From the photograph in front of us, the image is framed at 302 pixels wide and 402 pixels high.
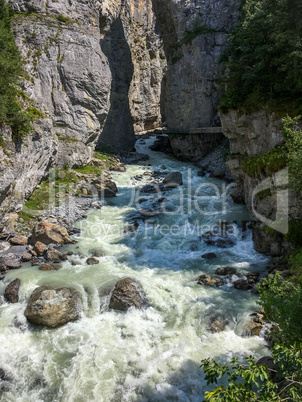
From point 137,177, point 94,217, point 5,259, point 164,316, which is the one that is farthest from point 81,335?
point 137,177

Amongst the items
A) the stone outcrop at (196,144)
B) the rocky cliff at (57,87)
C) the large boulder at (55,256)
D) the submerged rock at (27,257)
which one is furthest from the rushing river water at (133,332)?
the stone outcrop at (196,144)

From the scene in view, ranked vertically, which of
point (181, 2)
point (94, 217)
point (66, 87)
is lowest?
point (94, 217)

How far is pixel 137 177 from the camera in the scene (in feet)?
102

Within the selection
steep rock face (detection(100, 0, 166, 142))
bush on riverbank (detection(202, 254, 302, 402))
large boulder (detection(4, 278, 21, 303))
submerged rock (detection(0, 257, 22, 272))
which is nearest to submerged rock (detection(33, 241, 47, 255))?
submerged rock (detection(0, 257, 22, 272))

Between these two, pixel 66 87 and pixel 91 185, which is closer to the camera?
pixel 91 185

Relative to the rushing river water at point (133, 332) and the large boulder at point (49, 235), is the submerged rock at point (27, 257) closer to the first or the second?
the rushing river water at point (133, 332)

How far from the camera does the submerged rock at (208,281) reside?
42.0ft

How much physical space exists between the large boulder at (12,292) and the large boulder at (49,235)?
13.6 ft

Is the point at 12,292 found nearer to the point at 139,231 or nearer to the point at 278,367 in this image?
the point at 139,231

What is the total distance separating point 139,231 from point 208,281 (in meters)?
6.96

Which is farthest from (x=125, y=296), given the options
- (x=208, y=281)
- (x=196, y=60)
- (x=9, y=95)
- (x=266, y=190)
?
(x=196, y=60)

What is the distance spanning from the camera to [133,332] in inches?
402

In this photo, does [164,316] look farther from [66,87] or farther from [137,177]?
[66,87]

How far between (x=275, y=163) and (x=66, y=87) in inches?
883
